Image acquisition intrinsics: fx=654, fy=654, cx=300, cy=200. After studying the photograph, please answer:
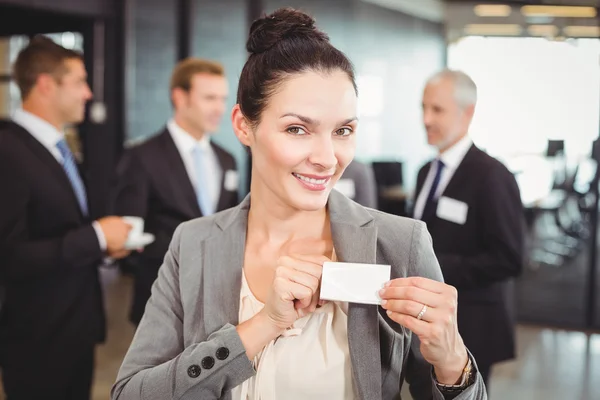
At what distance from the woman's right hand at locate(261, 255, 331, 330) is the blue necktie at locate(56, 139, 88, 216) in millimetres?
1816

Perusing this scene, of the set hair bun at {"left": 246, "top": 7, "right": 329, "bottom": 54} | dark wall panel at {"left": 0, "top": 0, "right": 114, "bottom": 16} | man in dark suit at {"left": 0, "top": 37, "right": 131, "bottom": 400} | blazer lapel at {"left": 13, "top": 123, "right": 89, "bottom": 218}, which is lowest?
man in dark suit at {"left": 0, "top": 37, "right": 131, "bottom": 400}

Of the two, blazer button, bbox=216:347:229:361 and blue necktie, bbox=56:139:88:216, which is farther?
blue necktie, bbox=56:139:88:216

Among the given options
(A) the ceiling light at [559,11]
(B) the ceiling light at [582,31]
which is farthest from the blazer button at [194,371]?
(A) the ceiling light at [559,11]

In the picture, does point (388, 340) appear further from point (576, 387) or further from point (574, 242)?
point (574, 242)

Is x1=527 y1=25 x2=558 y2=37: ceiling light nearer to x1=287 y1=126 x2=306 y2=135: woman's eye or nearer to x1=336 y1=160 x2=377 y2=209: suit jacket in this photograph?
x1=336 y1=160 x2=377 y2=209: suit jacket

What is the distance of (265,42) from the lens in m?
1.41

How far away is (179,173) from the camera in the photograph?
327cm

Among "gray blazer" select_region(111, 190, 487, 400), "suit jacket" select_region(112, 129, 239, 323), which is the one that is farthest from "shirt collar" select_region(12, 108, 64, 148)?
"gray blazer" select_region(111, 190, 487, 400)

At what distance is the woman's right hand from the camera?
1260mm

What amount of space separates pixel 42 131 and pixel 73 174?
224 millimetres

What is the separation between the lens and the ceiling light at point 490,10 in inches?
230

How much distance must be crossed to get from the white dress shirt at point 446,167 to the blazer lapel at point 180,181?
1.10m

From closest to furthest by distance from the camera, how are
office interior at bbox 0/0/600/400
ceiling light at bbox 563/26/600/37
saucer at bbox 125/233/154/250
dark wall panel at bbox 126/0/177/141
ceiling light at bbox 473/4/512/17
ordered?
saucer at bbox 125/233/154/250 → office interior at bbox 0/0/600/400 → ceiling light at bbox 563/26/600/37 → ceiling light at bbox 473/4/512/17 → dark wall panel at bbox 126/0/177/141

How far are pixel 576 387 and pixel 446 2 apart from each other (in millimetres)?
3498
